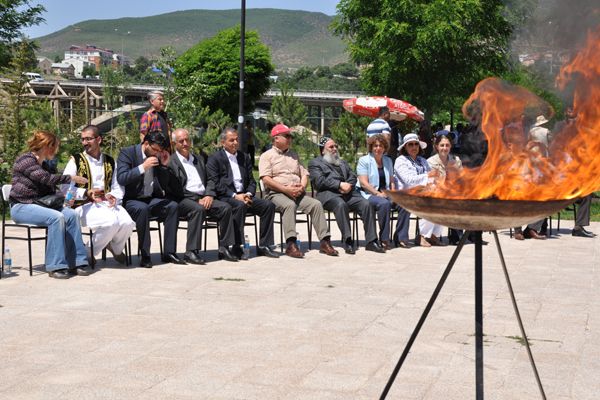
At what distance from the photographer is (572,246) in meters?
11.9

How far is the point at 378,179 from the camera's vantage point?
37.8 feet

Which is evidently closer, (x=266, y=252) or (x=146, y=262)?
(x=146, y=262)

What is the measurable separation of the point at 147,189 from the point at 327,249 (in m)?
2.40

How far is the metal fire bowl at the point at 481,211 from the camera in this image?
4039 millimetres

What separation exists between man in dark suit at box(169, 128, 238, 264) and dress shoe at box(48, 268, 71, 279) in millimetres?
1572

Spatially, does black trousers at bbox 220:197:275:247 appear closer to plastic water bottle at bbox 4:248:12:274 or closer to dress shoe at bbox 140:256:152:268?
dress shoe at bbox 140:256:152:268

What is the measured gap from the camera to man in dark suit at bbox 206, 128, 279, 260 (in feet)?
33.7

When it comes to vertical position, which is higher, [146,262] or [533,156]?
[533,156]

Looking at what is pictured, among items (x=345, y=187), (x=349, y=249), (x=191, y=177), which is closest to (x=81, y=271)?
(x=191, y=177)

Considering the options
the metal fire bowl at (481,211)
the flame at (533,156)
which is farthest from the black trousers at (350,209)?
the metal fire bowl at (481,211)

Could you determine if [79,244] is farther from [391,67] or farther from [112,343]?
[391,67]

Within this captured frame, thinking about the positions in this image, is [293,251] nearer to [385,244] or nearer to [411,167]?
[385,244]

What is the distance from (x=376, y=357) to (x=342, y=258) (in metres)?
4.75

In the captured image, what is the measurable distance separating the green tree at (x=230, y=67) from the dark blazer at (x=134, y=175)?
5240cm
